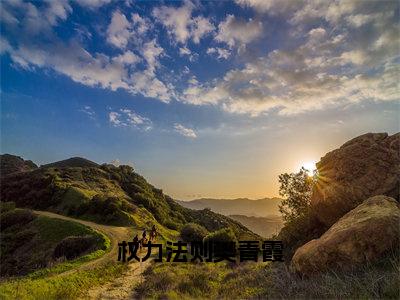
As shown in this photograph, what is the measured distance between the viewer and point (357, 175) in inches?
845

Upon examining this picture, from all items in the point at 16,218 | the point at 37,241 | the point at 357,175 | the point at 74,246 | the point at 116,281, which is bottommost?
the point at 116,281

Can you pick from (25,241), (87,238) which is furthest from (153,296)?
(25,241)

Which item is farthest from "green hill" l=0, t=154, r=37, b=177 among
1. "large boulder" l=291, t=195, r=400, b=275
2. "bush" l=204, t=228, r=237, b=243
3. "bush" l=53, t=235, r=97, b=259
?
"large boulder" l=291, t=195, r=400, b=275

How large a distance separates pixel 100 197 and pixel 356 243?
165ft

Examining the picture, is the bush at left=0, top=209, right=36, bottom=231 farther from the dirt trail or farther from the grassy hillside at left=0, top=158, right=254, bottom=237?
the dirt trail

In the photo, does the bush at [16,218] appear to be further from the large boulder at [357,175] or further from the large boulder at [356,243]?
the large boulder at [356,243]

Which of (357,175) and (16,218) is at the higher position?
(357,175)

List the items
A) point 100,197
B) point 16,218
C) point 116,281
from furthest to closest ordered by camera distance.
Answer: point 100,197 < point 16,218 < point 116,281

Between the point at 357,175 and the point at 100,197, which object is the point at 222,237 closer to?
the point at 357,175

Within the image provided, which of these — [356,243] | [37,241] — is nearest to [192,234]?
[37,241]

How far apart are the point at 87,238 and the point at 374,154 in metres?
27.3

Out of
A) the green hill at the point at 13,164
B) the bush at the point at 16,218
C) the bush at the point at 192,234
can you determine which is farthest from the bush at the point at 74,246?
the green hill at the point at 13,164

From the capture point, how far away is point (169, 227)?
222ft

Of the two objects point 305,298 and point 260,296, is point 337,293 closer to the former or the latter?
point 305,298
